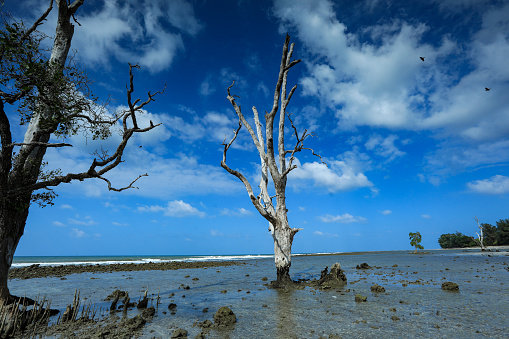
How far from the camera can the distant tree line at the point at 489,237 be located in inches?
3278

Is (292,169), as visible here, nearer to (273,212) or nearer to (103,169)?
(273,212)

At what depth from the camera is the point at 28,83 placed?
802cm

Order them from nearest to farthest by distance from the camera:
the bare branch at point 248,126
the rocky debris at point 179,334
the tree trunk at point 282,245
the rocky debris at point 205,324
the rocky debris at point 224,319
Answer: the rocky debris at point 179,334, the rocky debris at point 205,324, the rocky debris at point 224,319, the tree trunk at point 282,245, the bare branch at point 248,126

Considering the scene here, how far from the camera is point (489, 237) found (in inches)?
3433

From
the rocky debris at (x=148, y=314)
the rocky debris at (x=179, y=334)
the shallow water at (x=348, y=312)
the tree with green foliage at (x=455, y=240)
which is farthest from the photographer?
the tree with green foliage at (x=455, y=240)

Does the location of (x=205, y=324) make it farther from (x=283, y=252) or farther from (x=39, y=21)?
(x=39, y=21)

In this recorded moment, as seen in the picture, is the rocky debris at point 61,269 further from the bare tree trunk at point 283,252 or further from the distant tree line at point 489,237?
the distant tree line at point 489,237

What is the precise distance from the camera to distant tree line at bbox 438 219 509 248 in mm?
83250

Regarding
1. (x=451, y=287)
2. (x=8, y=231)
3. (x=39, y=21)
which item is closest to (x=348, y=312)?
(x=451, y=287)

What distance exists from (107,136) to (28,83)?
11.9ft

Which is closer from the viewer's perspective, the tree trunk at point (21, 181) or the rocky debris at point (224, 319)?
the rocky debris at point (224, 319)

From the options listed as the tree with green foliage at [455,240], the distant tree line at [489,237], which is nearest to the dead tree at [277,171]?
the distant tree line at [489,237]

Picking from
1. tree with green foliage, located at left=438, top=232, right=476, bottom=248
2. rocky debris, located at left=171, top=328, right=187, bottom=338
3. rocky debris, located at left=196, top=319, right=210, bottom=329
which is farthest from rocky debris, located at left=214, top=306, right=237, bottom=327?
tree with green foliage, located at left=438, top=232, right=476, bottom=248

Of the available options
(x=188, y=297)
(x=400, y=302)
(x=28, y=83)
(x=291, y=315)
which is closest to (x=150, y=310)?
(x=188, y=297)
